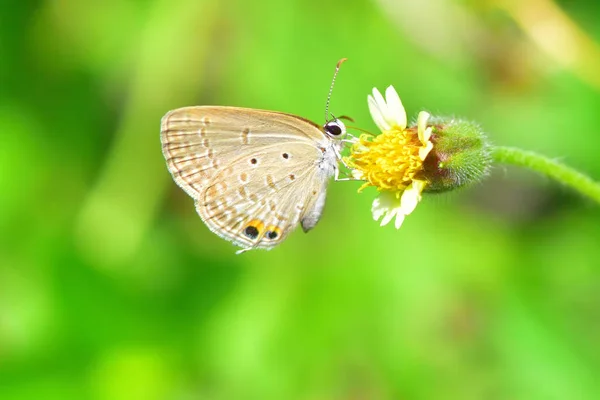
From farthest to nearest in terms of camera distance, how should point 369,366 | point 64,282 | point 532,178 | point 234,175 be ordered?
point 532,178 < point 64,282 < point 369,366 < point 234,175

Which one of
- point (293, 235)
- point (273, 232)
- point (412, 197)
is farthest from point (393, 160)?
point (293, 235)

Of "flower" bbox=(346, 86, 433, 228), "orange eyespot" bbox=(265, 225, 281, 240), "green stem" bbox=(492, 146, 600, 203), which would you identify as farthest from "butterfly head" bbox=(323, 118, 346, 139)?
"green stem" bbox=(492, 146, 600, 203)

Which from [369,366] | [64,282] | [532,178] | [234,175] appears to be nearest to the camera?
[234,175]

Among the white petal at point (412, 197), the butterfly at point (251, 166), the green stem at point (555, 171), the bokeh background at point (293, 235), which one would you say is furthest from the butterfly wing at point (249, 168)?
the bokeh background at point (293, 235)

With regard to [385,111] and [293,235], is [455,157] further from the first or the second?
[293,235]

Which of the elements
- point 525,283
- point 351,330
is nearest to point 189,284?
point 351,330

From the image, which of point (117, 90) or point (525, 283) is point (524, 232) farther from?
point (117, 90)
